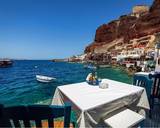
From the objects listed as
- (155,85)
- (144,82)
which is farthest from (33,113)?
(144,82)

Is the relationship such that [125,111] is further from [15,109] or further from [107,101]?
[15,109]

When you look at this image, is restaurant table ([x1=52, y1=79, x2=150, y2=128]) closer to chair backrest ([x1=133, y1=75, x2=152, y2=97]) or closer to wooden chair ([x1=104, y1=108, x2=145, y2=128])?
wooden chair ([x1=104, y1=108, x2=145, y2=128])

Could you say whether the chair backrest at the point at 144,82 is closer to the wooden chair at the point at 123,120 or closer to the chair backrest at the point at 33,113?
the wooden chair at the point at 123,120

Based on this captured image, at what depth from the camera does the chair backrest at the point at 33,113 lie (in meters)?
1.32

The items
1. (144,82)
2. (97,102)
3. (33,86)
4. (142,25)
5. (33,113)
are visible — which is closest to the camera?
(33,113)

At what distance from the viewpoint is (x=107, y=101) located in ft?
6.88

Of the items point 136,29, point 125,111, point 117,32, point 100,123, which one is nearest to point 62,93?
point 100,123

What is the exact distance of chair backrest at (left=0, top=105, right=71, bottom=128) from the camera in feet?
4.34

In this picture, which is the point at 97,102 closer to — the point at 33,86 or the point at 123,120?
the point at 123,120

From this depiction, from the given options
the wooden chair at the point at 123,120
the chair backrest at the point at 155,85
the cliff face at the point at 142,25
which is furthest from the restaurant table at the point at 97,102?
the cliff face at the point at 142,25

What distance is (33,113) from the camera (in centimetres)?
139

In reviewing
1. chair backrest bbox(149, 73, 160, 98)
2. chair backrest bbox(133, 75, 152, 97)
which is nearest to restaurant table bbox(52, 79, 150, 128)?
chair backrest bbox(149, 73, 160, 98)

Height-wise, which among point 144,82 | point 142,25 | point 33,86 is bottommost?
point 33,86

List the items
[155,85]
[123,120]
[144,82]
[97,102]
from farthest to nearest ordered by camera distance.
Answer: [144,82]
[155,85]
[123,120]
[97,102]
